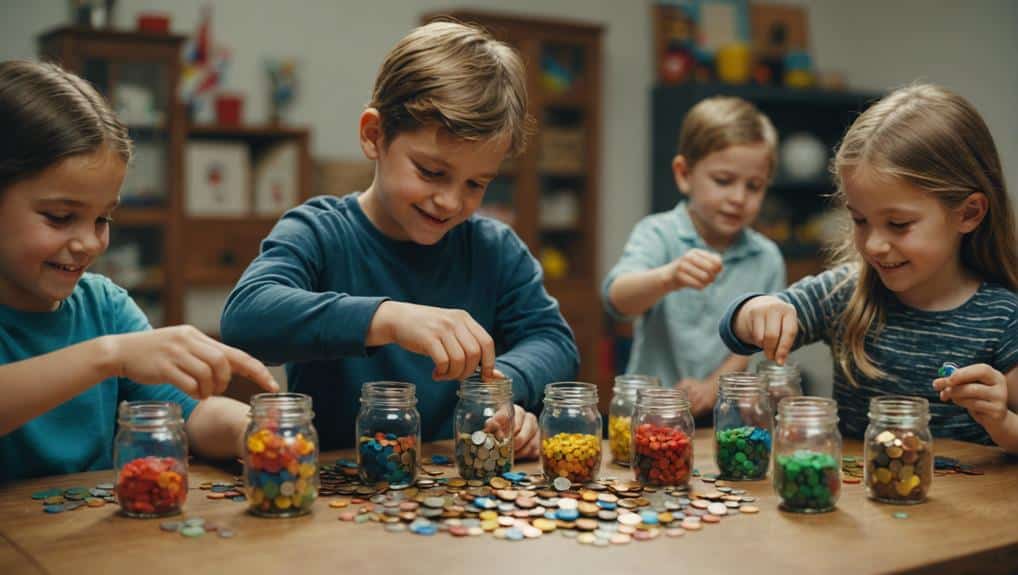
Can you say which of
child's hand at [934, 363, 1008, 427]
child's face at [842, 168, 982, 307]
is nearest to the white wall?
child's face at [842, 168, 982, 307]

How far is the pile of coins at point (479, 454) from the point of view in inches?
53.2

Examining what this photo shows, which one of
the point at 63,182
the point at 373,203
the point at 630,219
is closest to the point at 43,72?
the point at 63,182

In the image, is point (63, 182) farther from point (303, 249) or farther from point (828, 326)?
point (828, 326)

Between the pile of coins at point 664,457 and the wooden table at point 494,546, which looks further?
the pile of coins at point 664,457

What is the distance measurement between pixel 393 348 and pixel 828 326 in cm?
75

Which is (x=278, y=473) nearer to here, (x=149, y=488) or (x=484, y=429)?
(x=149, y=488)

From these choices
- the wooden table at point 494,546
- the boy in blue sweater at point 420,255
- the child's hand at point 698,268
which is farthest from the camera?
the child's hand at point 698,268

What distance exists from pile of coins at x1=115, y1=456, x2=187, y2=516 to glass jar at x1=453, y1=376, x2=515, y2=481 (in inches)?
14.5

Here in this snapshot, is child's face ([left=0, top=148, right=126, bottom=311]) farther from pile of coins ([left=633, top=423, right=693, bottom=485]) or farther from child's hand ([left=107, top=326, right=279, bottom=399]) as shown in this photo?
pile of coins ([left=633, top=423, right=693, bottom=485])

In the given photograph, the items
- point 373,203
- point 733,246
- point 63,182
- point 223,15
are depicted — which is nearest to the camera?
point 63,182

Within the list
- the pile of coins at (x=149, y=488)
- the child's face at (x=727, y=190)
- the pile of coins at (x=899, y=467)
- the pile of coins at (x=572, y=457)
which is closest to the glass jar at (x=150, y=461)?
the pile of coins at (x=149, y=488)

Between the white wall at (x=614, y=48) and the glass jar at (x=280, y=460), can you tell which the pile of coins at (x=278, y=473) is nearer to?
the glass jar at (x=280, y=460)

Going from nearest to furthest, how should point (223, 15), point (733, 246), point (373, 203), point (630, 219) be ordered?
point (373, 203), point (733, 246), point (223, 15), point (630, 219)

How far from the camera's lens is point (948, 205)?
1640mm
